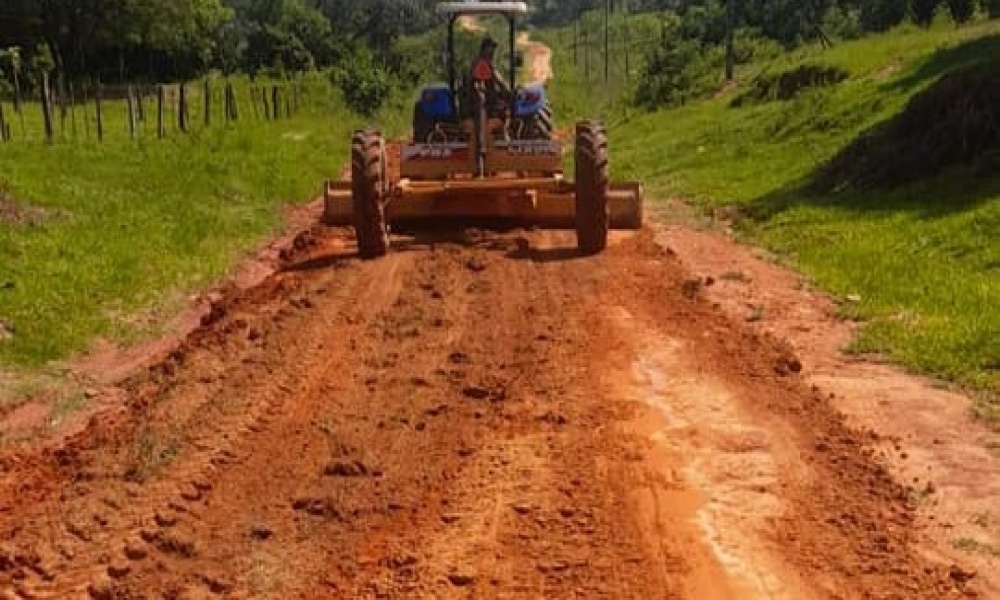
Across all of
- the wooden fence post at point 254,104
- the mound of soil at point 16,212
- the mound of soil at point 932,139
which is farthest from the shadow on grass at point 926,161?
the wooden fence post at point 254,104

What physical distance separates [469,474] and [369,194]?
6.76 m

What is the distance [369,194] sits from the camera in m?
13.1

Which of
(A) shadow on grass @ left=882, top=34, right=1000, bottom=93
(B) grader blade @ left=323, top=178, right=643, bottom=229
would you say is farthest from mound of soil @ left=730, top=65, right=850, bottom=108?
(B) grader blade @ left=323, top=178, right=643, bottom=229

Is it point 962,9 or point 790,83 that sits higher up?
point 962,9

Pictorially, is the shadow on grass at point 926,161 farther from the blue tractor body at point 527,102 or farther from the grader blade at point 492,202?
the blue tractor body at point 527,102

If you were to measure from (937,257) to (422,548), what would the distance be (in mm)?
8320

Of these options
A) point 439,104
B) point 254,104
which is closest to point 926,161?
point 439,104

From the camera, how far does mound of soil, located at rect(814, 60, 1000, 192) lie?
15469mm

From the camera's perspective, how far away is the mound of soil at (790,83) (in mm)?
29328

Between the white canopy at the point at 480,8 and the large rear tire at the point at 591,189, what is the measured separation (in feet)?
6.87

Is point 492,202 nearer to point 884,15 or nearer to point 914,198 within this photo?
point 914,198

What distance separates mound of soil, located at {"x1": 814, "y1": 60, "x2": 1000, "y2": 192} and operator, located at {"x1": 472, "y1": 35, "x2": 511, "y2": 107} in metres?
5.08

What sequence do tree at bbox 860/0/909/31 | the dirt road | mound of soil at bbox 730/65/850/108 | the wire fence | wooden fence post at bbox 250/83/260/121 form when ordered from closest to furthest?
the dirt road → the wire fence → mound of soil at bbox 730/65/850/108 → wooden fence post at bbox 250/83/260/121 → tree at bbox 860/0/909/31

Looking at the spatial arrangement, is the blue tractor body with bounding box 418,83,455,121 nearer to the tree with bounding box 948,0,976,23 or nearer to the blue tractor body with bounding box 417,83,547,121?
the blue tractor body with bounding box 417,83,547,121
